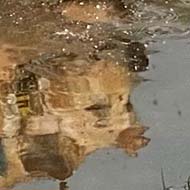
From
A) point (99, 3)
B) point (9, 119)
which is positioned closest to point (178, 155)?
point (9, 119)

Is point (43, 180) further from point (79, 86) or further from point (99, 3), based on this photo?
point (99, 3)

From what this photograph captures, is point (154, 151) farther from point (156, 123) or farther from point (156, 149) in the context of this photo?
point (156, 123)

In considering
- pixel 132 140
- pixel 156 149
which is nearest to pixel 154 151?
pixel 156 149

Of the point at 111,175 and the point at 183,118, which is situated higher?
the point at 183,118

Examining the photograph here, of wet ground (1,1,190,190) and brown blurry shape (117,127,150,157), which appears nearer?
wet ground (1,1,190,190)

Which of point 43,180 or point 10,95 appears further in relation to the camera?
point 10,95

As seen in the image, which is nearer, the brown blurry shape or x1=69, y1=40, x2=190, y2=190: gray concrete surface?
x1=69, y1=40, x2=190, y2=190: gray concrete surface
